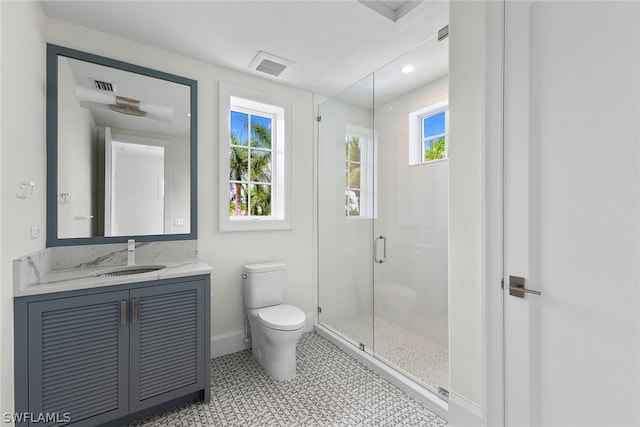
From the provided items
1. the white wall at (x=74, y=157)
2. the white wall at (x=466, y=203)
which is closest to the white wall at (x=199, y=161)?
the white wall at (x=74, y=157)

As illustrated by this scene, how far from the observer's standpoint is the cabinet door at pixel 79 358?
1.44 meters

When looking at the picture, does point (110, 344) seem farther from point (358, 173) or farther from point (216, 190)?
point (358, 173)

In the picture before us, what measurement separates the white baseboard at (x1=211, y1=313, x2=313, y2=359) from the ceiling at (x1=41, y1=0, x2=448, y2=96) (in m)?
2.37

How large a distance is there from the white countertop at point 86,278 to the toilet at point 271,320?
58cm

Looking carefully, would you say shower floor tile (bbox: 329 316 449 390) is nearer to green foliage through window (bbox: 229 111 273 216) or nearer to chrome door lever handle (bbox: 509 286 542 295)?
chrome door lever handle (bbox: 509 286 542 295)

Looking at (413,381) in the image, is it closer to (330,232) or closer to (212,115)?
(330,232)

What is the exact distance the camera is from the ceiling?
1.77 metres

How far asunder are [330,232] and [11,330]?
7.44 ft

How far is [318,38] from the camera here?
6.84ft

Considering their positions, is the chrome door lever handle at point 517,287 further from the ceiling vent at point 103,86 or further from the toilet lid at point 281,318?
the ceiling vent at point 103,86

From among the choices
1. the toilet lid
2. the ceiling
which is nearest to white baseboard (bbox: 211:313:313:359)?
the toilet lid

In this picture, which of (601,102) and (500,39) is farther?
(500,39)

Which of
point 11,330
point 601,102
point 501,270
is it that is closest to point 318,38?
point 601,102

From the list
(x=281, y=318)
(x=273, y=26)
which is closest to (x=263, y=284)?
(x=281, y=318)
